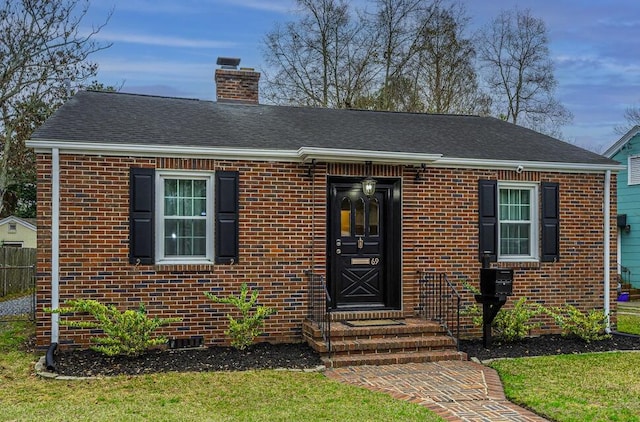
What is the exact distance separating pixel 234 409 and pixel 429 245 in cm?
474

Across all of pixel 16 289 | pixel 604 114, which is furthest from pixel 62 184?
pixel 604 114

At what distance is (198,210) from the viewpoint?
27.6 feet

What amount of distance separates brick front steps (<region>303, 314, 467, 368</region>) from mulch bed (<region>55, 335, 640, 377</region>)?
25 cm

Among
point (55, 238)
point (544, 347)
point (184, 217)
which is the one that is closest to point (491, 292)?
point (544, 347)

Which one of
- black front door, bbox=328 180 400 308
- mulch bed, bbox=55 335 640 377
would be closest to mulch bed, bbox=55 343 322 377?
mulch bed, bbox=55 335 640 377

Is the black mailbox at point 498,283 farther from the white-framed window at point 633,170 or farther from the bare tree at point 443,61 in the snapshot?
the bare tree at point 443,61

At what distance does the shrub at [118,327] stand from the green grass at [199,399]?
0.82 meters

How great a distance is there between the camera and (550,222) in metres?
9.62

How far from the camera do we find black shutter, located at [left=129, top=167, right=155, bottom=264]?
315 inches

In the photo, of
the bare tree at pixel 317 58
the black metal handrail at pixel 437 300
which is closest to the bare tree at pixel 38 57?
the bare tree at pixel 317 58

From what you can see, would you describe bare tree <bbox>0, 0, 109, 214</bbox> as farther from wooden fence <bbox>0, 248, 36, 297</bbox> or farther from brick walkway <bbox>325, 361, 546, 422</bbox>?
brick walkway <bbox>325, 361, 546, 422</bbox>

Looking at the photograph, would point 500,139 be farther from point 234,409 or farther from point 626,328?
point 234,409

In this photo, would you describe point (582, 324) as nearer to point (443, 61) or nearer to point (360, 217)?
point (360, 217)

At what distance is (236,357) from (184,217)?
2.18m
